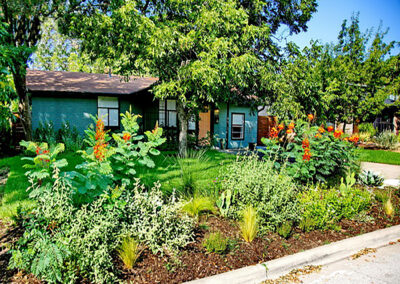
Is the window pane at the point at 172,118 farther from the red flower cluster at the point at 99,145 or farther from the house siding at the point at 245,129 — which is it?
the red flower cluster at the point at 99,145

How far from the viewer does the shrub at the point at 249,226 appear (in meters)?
3.73

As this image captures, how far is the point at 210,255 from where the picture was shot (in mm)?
3344

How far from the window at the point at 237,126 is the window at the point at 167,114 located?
3885 millimetres

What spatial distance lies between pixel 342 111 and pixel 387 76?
403cm

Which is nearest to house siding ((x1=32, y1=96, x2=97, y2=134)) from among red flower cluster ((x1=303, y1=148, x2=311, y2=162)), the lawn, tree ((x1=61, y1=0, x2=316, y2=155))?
tree ((x1=61, y1=0, x2=316, y2=155))

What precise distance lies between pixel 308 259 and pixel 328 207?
1374 millimetres

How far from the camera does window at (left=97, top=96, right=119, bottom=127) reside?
15297 mm

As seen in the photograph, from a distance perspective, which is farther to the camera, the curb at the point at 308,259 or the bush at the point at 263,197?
the bush at the point at 263,197

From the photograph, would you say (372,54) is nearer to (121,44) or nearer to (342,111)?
(342,111)

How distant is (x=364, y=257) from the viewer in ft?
12.6

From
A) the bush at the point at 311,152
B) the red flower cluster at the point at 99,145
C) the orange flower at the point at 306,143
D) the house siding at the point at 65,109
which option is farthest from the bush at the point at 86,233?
the house siding at the point at 65,109

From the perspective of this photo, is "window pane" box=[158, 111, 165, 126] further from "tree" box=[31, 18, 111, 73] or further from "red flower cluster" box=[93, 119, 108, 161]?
"tree" box=[31, 18, 111, 73]

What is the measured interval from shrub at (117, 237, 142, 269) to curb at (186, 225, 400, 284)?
0.68 metres

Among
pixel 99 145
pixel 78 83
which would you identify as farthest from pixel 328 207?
pixel 78 83
